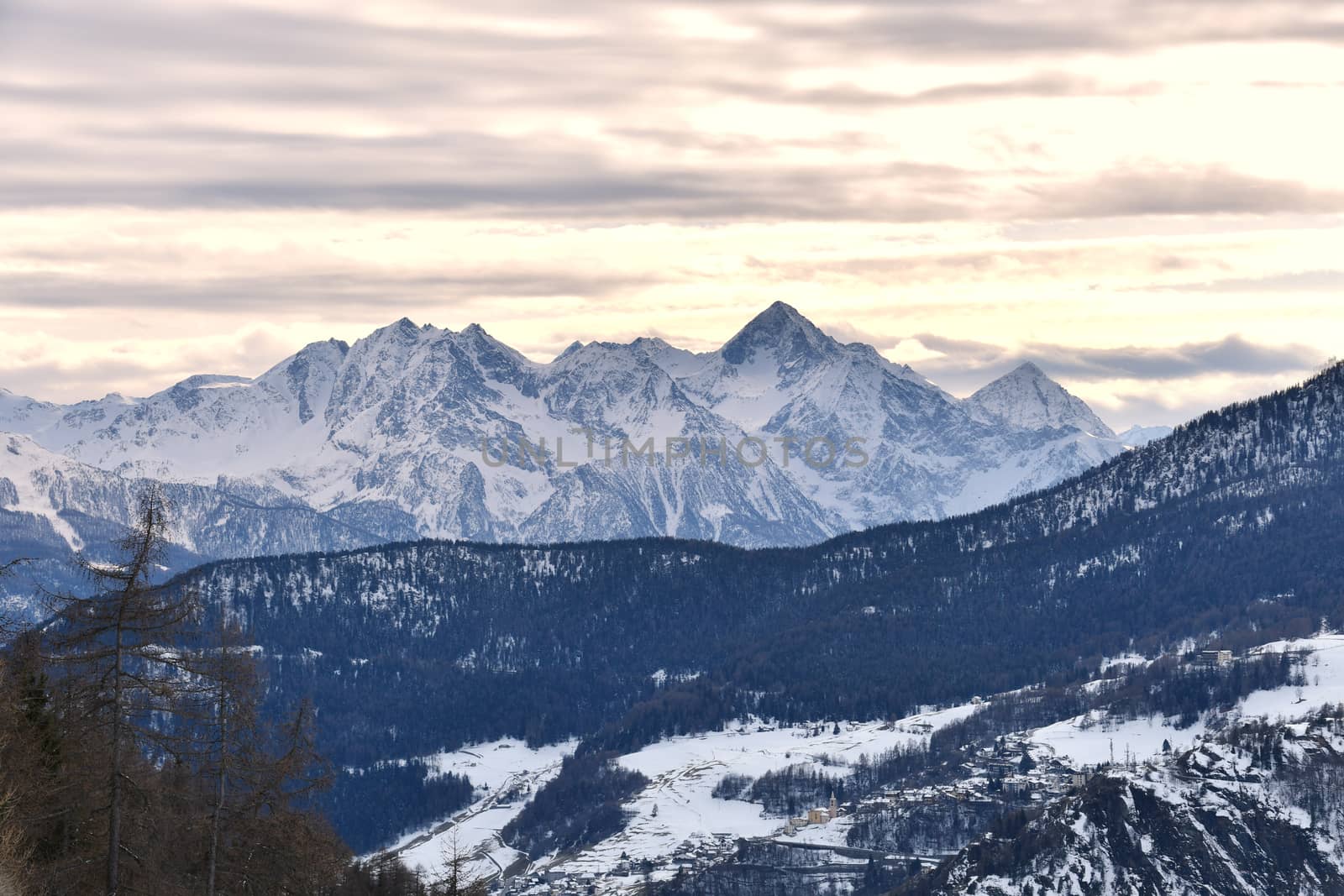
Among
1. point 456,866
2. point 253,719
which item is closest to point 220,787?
point 253,719

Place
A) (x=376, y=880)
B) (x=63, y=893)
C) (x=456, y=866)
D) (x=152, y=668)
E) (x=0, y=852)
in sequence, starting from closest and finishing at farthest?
(x=0, y=852), (x=63, y=893), (x=152, y=668), (x=456, y=866), (x=376, y=880)

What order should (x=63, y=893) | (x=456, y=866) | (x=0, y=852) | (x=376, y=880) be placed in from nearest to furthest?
(x=0, y=852) → (x=63, y=893) → (x=456, y=866) → (x=376, y=880)

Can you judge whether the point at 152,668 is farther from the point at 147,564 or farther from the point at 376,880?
the point at 376,880

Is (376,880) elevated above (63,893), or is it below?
below

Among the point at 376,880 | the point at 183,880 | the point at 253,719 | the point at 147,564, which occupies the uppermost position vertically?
the point at 147,564

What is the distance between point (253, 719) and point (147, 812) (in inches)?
294

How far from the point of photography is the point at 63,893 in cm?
→ 7625

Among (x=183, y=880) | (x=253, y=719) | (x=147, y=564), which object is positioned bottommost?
(x=183, y=880)

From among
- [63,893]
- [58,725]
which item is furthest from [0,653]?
[63,893]

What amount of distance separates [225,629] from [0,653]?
10.1 m

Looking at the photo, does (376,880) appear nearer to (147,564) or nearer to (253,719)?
(253,719)

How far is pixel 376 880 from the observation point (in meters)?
127

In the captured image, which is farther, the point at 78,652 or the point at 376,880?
the point at 376,880

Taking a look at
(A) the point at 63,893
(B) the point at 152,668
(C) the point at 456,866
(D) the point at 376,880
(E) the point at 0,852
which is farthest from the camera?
(D) the point at 376,880
